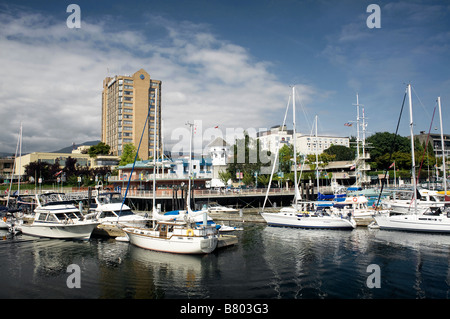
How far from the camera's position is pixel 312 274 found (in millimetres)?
18797

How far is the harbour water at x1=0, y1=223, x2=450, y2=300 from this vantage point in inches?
635

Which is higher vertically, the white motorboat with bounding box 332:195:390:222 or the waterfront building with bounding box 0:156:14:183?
the waterfront building with bounding box 0:156:14:183

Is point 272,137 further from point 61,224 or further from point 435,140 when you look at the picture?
point 61,224

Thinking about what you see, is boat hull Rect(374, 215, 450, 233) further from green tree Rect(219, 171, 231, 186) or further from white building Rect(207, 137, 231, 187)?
white building Rect(207, 137, 231, 187)

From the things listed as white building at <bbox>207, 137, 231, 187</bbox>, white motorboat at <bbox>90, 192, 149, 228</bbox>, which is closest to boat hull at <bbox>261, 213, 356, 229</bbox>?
white motorboat at <bbox>90, 192, 149, 228</bbox>

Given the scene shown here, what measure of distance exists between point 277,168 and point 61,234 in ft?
196

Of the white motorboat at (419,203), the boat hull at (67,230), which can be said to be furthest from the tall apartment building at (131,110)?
the white motorboat at (419,203)

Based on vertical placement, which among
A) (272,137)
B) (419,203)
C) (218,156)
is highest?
(272,137)

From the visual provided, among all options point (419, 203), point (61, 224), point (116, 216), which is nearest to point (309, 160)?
point (419, 203)

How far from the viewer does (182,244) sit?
2380cm

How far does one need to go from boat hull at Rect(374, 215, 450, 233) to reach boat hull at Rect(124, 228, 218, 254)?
20.6 metres

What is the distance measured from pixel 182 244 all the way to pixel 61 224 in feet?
44.8

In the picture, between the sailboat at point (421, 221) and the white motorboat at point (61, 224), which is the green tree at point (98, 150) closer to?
the white motorboat at point (61, 224)

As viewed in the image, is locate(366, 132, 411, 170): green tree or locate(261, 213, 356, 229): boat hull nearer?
locate(261, 213, 356, 229): boat hull
